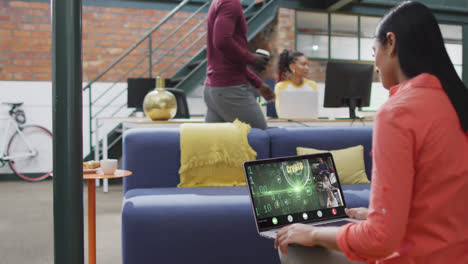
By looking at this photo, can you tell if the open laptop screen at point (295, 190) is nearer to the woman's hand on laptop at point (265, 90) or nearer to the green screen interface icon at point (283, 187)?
the green screen interface icon at point (283, 187)

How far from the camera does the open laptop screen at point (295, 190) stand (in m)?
1.21

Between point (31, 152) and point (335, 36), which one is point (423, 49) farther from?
point (335, 36)

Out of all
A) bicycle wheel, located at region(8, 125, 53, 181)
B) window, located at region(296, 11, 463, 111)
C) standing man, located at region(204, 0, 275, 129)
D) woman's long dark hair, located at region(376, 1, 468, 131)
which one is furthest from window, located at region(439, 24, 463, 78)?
woman's long dark hair, located at region(376, 1, 468, 131)

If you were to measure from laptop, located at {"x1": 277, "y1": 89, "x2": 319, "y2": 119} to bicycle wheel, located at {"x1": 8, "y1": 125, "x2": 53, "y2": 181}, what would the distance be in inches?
155

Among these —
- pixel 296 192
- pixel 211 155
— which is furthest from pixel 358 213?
pixel 211 155

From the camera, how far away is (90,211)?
1.96 m

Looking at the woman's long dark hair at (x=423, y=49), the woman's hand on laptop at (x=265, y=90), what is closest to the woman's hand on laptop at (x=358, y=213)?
the woman's long dark hair at (x=423, y=49)

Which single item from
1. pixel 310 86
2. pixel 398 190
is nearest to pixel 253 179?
pixel 398 190

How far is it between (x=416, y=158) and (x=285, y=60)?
3.55 metres

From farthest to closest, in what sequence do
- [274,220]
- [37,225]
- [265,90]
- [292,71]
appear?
[292,71]
[37,225]
[265,90]
[274,220]

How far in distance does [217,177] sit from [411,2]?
5.38 ft

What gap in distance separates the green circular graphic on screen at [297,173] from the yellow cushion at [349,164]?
1.08 meters

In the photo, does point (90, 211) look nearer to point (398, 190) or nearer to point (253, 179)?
point (253, 179)

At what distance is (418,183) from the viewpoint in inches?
31.1
